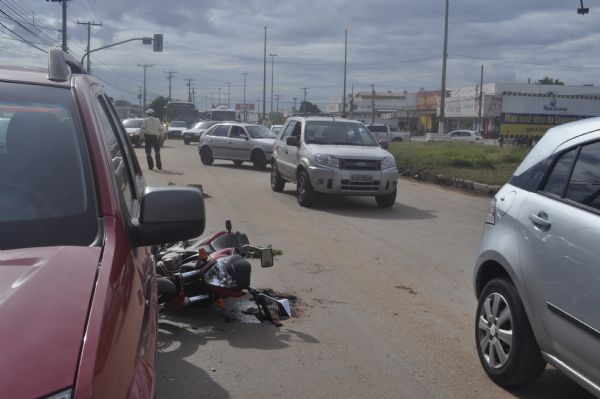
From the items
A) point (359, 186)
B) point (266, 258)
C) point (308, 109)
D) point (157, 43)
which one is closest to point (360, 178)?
point (359, 186)

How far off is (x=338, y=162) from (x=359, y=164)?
419 millimetres

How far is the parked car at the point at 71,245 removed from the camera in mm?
1729

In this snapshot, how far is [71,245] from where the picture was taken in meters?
2.31

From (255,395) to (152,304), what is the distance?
1321mm

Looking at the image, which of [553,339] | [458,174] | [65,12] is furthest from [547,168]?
[65,12]

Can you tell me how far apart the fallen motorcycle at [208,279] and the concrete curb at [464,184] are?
36.6 ft

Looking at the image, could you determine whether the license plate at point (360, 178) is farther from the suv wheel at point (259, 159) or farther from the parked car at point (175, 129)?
the parked car at point (175, 129)

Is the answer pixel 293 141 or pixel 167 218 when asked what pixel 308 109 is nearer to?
pixel 293 141

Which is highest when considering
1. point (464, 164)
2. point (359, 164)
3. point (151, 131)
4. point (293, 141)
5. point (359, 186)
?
point (151, 131)

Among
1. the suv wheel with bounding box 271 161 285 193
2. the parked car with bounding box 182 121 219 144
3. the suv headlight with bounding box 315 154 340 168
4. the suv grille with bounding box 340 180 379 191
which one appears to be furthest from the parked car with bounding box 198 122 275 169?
the parked car with bounding box 182 121 219 144

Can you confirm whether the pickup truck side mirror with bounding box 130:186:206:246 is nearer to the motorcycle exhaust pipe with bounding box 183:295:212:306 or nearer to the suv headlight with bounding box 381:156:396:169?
the motorcycle exhaust pipe with bounding box 183:295:212:306

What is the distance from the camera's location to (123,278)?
7.41 feet

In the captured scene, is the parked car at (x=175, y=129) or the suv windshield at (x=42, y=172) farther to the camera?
the parked car at (x=175, y=129)

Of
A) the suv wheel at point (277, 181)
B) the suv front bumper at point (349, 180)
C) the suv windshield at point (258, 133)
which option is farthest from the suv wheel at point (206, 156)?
the suv front bumper at point (349, 180)
